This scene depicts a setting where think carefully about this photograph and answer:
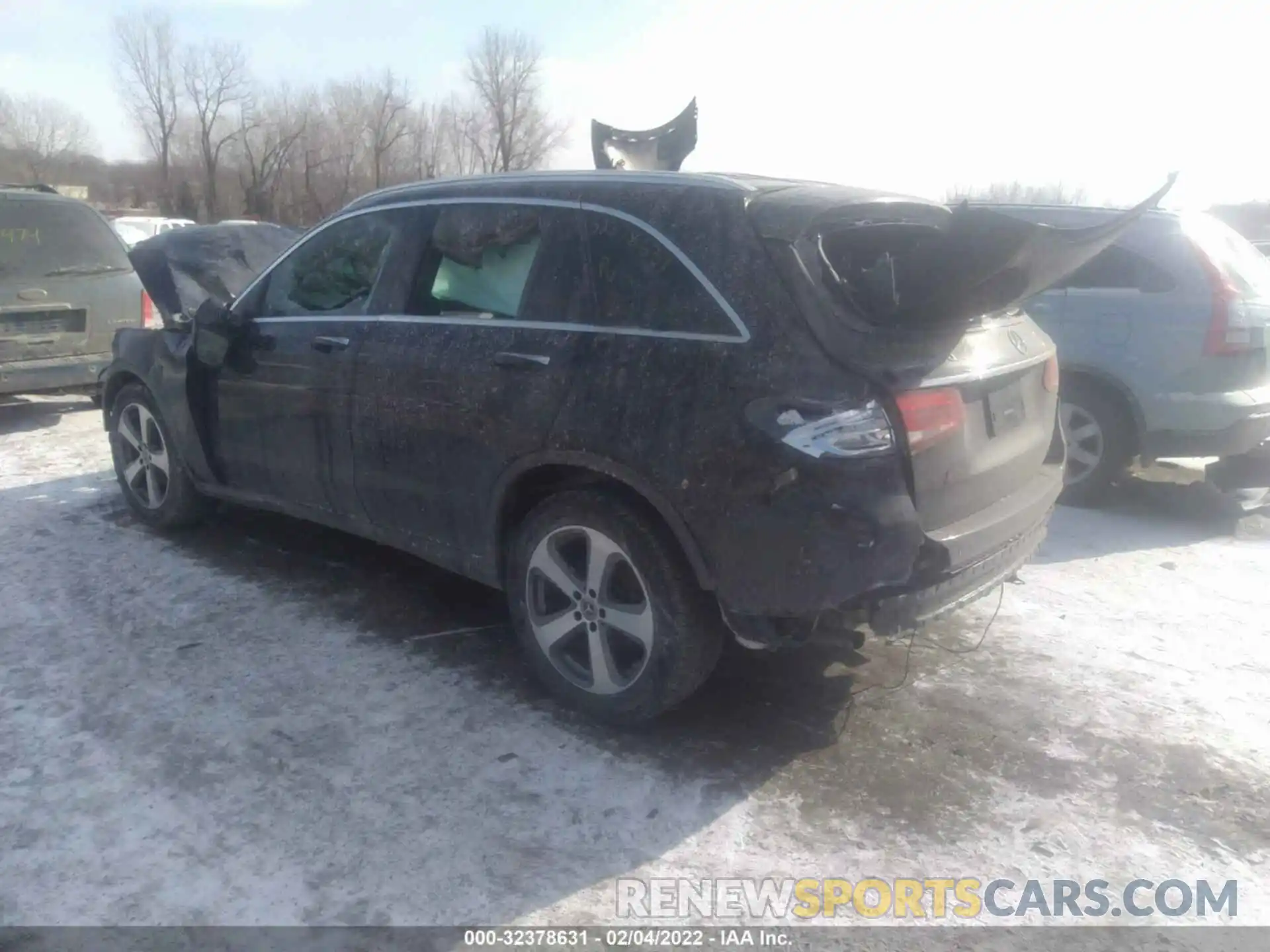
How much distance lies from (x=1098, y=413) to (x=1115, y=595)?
1.77 m

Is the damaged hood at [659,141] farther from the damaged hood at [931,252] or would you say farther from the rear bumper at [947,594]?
the rear bumper at [947,594]

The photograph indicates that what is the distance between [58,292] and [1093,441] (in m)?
7.50

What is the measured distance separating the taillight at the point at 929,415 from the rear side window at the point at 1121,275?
337cm

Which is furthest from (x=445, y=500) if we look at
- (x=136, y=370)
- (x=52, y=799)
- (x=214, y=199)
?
(x=214, y=199)

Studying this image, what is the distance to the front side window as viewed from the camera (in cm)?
443

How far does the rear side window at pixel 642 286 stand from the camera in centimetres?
331

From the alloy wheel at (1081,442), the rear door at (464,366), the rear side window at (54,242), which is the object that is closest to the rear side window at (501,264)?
the rear door at (464,366)

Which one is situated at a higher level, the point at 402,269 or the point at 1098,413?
the point at 402,269

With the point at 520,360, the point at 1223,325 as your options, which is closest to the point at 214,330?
the point at 520,360

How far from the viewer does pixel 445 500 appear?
4035 mm

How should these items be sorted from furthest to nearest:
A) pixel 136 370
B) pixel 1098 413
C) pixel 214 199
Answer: pixel 214 199
pixel 1098 413
pixel 136 370

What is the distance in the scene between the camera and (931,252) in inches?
129

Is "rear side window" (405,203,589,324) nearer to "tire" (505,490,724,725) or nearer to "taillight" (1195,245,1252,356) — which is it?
"tire" (505,490,724,725)

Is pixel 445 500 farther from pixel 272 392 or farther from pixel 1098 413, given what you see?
pixel 1098 413
